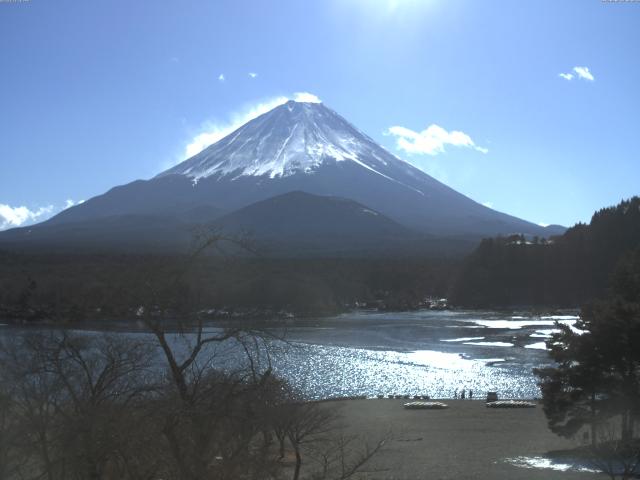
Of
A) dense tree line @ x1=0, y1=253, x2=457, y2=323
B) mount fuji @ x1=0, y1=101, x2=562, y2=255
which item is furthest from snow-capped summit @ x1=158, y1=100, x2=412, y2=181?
dense tree line @ x1=0, y1=253, x2=457, y2=323

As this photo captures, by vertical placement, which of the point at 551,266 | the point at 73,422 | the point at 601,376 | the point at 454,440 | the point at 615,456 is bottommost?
the point at 454,440

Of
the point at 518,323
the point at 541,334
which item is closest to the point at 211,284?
the point at 541,334

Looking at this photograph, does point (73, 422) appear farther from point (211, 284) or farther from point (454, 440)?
point (454, 440)

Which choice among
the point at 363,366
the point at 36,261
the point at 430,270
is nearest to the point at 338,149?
the point at 430,270

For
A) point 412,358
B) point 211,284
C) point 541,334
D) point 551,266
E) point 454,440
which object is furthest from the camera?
point 551,266

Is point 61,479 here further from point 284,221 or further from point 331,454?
point 284,221

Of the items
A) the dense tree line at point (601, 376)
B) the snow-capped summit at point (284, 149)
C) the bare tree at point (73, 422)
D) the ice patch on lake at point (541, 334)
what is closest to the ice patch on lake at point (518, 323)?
the ice patch on lake at point (541, 334)

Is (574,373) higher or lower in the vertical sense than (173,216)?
lower
